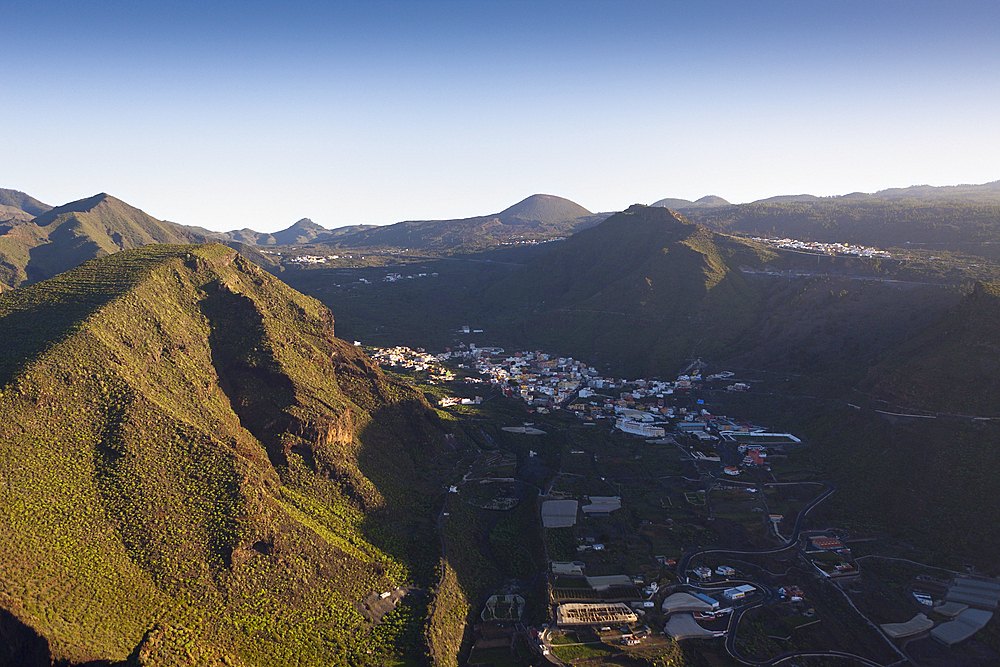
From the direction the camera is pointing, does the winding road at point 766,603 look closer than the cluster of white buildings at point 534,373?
Yes

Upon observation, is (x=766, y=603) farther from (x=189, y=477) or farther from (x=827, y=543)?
(x=189, y=477)

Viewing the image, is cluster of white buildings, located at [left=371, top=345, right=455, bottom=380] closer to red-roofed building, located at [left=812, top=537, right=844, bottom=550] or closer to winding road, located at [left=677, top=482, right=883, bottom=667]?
winding road, located at [left=677, top=482, right=883, bottom=667]

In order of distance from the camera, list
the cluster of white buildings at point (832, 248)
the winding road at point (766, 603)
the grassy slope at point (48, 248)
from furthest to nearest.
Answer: the grassy slope at point (48, 248) < the cluster of white buildings at point (832, 248) < the winding road at point (766, 603)

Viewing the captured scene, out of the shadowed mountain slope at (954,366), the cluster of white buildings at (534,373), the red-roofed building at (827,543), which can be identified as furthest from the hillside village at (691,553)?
the shadowed mountain slope at (954,366)

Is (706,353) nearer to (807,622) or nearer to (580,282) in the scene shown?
(580,282)

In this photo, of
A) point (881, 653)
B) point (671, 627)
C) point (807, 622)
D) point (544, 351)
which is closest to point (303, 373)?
point (671, 627)

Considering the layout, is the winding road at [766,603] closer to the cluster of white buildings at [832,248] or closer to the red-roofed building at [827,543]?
the red-roofed building at [827,543]
